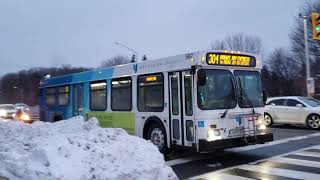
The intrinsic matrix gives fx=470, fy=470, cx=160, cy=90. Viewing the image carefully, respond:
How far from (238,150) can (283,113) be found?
27.4 feet

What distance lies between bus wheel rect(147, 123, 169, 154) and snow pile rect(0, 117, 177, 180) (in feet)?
10.8

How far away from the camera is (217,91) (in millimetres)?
11703

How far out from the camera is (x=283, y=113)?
21.3 meters

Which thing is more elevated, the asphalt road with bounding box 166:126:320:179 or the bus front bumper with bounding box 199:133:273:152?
the bus front bumper with bounding box 199:133:273:152

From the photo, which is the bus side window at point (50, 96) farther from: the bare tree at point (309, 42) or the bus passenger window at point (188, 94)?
the bare tree at point (309, 42)

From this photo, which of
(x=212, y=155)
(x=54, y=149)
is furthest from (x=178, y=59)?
(x=54, y=149)

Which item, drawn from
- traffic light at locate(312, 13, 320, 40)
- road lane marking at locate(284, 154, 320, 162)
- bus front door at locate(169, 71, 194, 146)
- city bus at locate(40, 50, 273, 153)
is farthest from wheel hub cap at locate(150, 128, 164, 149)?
traffic light at locate(312, 13, 320, 40)

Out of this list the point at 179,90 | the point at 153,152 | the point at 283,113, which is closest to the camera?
the point at 153,152

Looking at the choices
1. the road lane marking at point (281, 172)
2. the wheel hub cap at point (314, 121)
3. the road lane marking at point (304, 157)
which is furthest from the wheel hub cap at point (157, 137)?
the wheel hub cap at point (314, 121)

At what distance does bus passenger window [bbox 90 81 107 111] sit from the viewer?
51.4ft

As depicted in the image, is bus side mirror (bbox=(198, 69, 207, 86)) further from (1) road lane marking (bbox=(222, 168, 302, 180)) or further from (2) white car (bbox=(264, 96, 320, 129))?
(2) white car (bbox=(264, 96, 320, 129))

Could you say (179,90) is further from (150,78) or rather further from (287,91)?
(287,91)

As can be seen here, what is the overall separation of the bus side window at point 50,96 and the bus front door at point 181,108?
9254mm

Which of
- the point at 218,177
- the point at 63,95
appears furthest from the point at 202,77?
the point at 63,95
